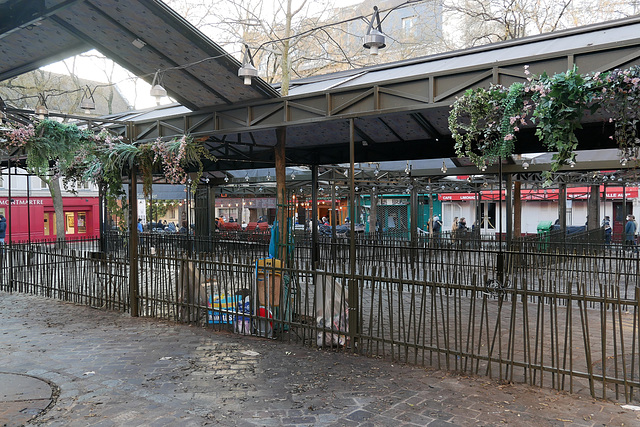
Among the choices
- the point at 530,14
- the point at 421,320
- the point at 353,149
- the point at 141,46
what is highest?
the point at 530,14

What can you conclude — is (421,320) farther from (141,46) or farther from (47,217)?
(47,217)

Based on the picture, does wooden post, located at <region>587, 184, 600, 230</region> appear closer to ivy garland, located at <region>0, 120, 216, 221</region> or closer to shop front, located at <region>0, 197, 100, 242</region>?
ivy garland, located at <region>0, 120, 216, 221</region>

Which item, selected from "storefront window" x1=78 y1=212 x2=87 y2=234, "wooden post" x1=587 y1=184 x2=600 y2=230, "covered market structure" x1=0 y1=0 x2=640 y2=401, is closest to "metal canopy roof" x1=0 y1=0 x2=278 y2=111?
"covered market structure" x1=0 y1=0 x2=640 y2=401

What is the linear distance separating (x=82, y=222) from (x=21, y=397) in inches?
1249

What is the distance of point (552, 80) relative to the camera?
5012mm

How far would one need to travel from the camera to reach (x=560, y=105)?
199 inches

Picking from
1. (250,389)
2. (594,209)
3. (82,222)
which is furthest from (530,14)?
(82,222)

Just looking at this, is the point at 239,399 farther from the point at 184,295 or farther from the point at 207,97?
the point at 207,97

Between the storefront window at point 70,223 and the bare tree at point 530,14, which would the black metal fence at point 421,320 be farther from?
the storefront window at point 70,223

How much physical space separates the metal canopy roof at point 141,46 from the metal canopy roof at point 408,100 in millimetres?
432

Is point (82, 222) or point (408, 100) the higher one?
point (408, 100)

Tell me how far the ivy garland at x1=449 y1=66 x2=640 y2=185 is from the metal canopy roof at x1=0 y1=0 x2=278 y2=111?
3.57m

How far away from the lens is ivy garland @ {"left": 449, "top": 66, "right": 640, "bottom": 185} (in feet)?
15.7

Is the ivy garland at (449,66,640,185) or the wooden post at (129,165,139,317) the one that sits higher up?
the ivy garland at (449,66,640,185)
